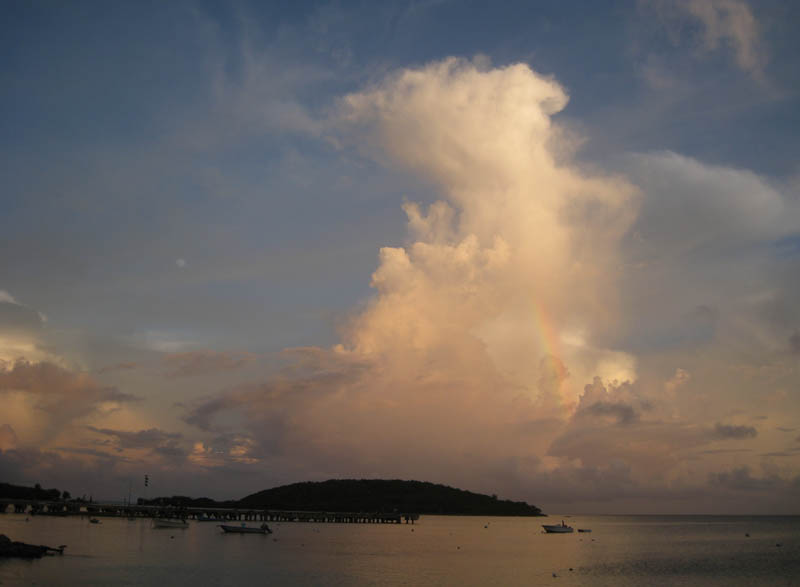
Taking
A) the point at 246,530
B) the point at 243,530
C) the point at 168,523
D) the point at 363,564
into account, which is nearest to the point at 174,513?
the point at 168,523

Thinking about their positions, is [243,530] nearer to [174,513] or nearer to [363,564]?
[174,513]

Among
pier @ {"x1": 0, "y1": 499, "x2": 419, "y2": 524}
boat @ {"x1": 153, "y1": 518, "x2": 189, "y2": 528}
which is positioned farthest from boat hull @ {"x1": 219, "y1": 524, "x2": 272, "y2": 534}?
pier @ {"x1": 0, "y1": 499, "x2": 419, "y2": 524}

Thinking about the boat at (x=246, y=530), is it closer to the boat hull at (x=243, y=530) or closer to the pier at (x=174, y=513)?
the boat hull at (x=243, y=530)

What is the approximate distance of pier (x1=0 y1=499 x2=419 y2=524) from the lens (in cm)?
15205

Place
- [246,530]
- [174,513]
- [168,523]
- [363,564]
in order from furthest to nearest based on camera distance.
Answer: [174,513], [168,523], [246,530], [363,564]

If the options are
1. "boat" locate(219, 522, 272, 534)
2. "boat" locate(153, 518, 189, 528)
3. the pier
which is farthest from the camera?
the pier

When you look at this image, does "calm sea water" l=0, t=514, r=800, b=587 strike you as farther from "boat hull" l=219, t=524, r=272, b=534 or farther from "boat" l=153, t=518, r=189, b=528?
"boat" l=153, t=518, r=189, b=528

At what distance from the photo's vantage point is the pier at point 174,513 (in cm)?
15205

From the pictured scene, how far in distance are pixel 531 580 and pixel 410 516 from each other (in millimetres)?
135486

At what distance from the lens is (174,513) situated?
15250cm

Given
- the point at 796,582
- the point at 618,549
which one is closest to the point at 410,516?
the point at 618,549

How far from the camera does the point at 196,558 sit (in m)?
67.8

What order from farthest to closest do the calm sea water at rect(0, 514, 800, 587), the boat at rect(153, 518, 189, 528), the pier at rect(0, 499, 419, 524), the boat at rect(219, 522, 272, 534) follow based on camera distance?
the pier at rect(0, 499, 419, 524) → the boat at rect(153, 518, 189, 528) → the boat at rect(219, 522, 272, 534) → the calm sea water at rect(0, 514, 800, 587)

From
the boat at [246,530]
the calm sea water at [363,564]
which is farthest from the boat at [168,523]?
the calm sea water at [363,564]
